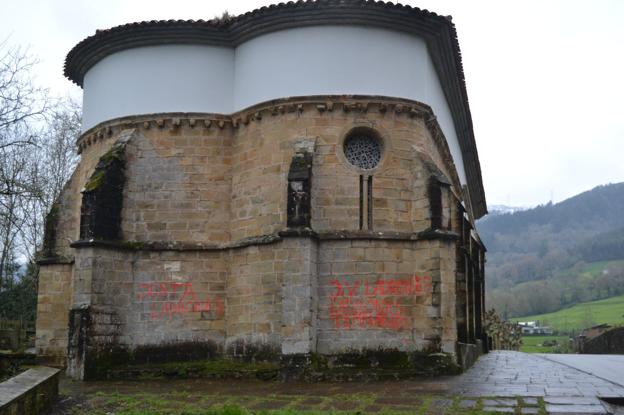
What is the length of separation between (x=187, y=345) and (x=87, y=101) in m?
7.62

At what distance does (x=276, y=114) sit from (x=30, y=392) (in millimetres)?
9167

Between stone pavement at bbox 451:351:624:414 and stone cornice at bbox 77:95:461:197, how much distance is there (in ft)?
19.8

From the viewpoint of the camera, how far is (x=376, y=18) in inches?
661

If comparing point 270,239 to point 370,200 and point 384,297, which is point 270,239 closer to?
point 370,200

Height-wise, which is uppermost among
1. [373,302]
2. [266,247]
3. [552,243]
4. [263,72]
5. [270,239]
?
[552,243]

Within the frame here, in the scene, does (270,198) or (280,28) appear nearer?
(270,198)

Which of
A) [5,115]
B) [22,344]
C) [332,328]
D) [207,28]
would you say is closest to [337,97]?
[207,28]

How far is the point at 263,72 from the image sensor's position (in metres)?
17.3

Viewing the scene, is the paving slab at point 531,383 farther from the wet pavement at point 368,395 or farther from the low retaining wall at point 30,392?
the low retaining wall at point 30,392

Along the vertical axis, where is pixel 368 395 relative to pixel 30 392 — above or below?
below

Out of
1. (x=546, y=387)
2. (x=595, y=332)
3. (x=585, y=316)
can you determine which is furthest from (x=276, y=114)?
(x=585, y=316)

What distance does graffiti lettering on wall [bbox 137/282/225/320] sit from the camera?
17078 millimetres

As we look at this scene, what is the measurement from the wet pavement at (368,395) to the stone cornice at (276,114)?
6.07 metres

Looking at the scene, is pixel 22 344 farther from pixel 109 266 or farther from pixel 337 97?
pixel 337 97
